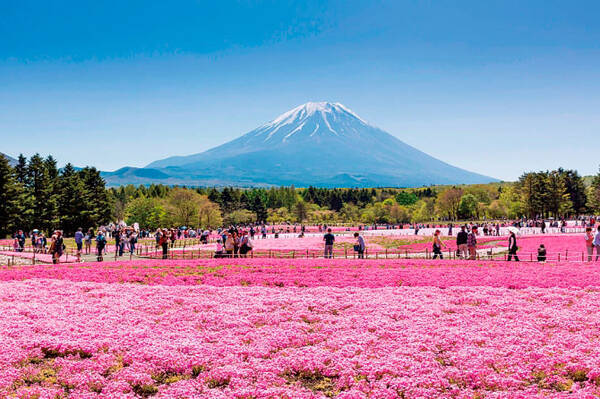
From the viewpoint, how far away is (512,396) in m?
8.87

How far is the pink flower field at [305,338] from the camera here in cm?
947

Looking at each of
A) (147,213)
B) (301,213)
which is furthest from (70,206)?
(301,213)

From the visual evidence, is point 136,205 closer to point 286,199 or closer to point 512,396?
point 286,199

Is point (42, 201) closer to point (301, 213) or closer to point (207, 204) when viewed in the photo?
point (207, 204)

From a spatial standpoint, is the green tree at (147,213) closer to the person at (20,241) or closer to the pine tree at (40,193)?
the pine tree at (40,193)

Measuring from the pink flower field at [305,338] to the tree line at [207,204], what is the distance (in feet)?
206

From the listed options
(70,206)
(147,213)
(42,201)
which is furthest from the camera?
(147,213)

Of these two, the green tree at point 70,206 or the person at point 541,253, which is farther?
the green tree at point 70,206

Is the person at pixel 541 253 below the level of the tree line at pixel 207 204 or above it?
below

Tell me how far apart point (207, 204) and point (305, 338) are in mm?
106158

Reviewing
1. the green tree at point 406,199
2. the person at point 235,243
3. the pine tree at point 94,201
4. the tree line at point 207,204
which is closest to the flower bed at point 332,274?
the person at point 235,243

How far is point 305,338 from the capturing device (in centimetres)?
1214

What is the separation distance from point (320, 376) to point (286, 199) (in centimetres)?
17662

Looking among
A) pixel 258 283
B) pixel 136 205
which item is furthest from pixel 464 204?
pixel 258 283
